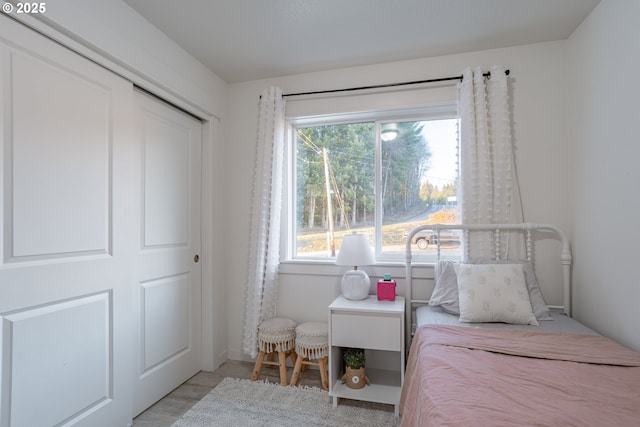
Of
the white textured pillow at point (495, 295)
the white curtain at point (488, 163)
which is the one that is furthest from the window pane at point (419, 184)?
the white textured pillow at point (495, 295)

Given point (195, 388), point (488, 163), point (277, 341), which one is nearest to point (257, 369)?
point (277, 341)

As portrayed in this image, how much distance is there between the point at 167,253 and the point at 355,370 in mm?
1548

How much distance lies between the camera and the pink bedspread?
983mm

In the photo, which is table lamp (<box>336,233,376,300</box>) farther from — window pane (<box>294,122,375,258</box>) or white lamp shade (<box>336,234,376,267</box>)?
window pane (<box>294,122,375,258</box>)

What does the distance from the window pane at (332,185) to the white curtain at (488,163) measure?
0.74 metres

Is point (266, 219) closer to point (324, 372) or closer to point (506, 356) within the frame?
point (324, 372)

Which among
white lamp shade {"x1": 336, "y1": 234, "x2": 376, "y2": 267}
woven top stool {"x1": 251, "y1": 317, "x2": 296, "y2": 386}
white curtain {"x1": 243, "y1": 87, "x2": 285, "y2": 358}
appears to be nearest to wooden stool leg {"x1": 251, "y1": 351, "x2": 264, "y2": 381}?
woven top stool {"x1": 251, "y1": 317, "x2": 296, "y2": 386}

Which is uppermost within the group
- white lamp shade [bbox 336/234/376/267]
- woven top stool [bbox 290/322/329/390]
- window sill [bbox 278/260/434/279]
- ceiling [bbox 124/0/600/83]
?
ceiling [bbox 124/0/600/83]

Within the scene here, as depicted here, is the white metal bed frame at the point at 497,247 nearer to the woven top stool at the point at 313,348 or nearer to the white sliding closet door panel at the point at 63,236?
the woven top stool at the point at 313,348

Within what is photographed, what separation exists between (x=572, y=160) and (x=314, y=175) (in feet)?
6.22

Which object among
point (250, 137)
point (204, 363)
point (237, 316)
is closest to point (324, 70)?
point (250, 137)

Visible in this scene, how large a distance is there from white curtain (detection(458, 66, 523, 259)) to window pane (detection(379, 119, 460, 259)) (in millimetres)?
246

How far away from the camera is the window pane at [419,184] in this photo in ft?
8.38

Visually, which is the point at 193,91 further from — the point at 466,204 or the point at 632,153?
the point at 632,153
